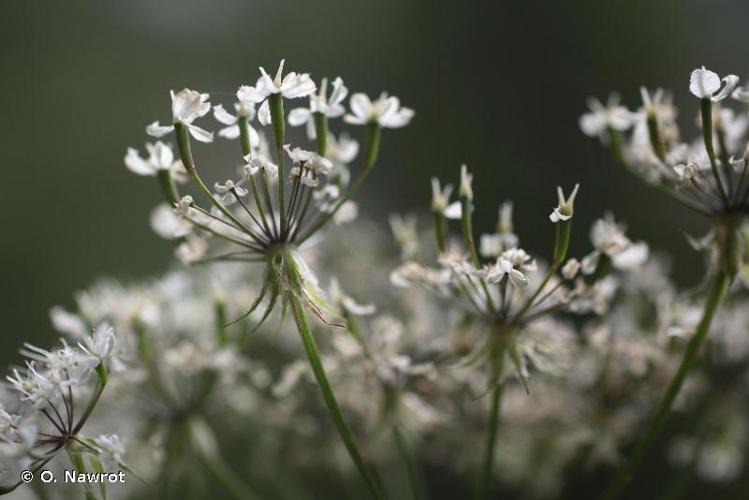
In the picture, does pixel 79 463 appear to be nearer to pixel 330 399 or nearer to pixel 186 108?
pixel 330 399

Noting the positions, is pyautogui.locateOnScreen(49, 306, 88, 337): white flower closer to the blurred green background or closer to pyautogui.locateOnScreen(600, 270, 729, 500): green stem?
pyautogui.locateOnScreen(600, 270, 729, 500): green stem

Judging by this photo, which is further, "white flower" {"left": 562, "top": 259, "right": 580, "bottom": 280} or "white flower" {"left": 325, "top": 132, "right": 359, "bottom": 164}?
"white flower" {"left": 325, "top": 132, "right": 359, "bottom": 164}

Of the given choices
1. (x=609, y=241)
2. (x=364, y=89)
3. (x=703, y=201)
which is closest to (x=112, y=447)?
(x=609, y=241)

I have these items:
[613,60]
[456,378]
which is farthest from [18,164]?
[456,378]

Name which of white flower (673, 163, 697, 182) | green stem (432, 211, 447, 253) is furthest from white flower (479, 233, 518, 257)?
white flower (673, 163, 697, 182)

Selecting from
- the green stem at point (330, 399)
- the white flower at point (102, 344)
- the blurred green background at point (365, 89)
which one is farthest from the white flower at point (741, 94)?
the blurred green background at point (365, 89)

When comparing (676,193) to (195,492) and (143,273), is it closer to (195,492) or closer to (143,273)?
(195,492)
